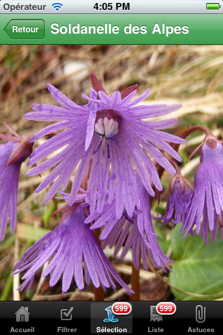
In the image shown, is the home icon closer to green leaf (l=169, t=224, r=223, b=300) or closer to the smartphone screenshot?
the smartphone screenshot

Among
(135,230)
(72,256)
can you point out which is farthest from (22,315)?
(135,230)

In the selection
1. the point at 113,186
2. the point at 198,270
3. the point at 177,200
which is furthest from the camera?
the point at 198,270

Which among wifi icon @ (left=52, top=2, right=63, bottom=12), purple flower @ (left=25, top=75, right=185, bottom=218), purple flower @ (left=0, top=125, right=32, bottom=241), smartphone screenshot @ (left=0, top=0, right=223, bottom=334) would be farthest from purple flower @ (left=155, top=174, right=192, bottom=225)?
wifi icon @ (left=52, top=2, right=63, bottom=12)

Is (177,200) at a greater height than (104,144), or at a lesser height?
lesser

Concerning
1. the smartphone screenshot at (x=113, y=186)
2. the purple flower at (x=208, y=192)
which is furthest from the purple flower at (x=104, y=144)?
the purple flower at (x=208, y=192)

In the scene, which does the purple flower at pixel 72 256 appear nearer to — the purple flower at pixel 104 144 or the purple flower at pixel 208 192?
the purple flower at pixel 104 144

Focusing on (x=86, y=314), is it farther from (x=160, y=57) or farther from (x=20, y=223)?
(x=160, y=57)

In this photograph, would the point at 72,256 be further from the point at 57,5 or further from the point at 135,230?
the point at 57,5

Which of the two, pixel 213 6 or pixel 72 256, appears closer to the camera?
pixel 72 256
